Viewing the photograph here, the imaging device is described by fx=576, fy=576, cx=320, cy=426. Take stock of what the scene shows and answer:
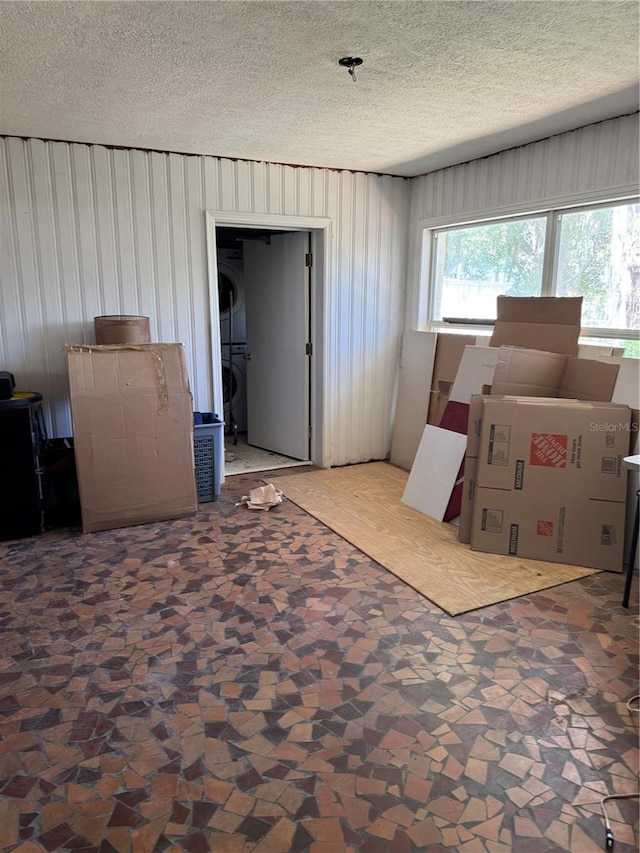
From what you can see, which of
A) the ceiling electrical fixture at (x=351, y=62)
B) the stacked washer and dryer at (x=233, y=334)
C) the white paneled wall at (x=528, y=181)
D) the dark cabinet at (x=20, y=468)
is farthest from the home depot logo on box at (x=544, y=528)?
the stacked washer and dryer at (x=233, y=334)

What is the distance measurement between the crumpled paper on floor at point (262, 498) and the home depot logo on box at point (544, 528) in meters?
1.78

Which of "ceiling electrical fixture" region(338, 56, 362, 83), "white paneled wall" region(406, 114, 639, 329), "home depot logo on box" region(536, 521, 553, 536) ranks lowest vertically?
"home depot logo on box" region(536, 521, 553, 536)

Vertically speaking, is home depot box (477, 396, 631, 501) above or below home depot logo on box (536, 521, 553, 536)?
above

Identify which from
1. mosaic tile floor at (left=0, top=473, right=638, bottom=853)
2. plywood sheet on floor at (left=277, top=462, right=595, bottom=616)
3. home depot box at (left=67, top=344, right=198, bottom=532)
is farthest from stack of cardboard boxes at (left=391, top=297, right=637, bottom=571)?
home depot box at (left=67, top=344, right=198, bottom=532)

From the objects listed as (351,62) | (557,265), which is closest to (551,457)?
(557,265)

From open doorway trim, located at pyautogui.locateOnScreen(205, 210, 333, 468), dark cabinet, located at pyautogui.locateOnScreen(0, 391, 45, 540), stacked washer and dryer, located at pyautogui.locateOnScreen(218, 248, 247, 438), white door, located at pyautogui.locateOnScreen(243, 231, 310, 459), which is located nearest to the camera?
dark cabinet, located at pyautogui.locateOnScreen(0, 391, 45, 540)

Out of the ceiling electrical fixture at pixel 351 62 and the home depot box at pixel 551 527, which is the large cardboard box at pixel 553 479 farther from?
the ceiling electrical fixture at pixel 351 62

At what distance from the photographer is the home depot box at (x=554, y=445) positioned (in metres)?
3.15

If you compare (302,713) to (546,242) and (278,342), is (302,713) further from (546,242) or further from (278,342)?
(278,342)

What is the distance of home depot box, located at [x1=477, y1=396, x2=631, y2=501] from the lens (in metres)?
3.15

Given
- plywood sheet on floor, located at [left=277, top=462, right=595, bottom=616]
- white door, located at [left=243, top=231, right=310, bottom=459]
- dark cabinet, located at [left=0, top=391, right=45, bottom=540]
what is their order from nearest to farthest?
plywood sheet on floor, located at [left=277, top=462, right=595, bottom=616]
dark cabinet, located at [left=0, top=391, right=45, bottom=540]
white door, located at [left=243, top=231, right=310, bottom=459]

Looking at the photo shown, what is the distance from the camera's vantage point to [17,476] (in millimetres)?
3471

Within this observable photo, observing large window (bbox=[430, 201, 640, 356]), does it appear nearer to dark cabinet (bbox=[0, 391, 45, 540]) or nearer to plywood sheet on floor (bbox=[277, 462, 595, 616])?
plywood sheet on floor (bbox=[277, 462, 595, 616])

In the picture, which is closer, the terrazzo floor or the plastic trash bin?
the plastic trash bin
